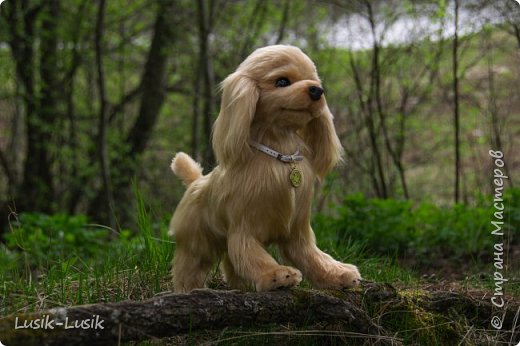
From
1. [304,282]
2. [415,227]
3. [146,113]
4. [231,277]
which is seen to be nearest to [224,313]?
[231,277]

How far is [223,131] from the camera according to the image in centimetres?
296

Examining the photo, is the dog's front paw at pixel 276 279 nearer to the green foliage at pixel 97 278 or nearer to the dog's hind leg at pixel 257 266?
the dog's hind leg at pixel 257 266

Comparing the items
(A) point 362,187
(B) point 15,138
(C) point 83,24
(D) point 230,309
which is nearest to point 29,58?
(C) point 83,24

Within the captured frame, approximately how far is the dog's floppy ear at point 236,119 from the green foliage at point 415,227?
240 cm

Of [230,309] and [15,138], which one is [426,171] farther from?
[230,309]

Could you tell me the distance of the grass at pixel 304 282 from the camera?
3.03 m

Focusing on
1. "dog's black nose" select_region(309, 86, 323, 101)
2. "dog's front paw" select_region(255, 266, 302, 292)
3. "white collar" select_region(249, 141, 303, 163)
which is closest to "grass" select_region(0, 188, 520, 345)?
"dog's front paw" select_region(255, 266, 302, 292)

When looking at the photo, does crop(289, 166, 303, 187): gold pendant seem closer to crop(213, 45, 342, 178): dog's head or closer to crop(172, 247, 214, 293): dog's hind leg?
crop(213, 45, 342, 178): dog's head

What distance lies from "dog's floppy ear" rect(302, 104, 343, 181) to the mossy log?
656 mm

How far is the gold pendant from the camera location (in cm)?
289

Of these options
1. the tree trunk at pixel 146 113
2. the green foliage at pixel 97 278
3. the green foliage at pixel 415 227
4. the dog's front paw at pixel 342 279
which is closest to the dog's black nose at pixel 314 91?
the dog's front paw at pixel 342 279

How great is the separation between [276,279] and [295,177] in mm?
500

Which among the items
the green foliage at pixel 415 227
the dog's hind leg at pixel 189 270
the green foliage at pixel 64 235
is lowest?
the green foliage at pixel 64 235

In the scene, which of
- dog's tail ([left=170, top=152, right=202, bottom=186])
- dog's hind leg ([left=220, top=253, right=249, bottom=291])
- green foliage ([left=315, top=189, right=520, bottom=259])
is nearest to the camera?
dog's hind leg ([left=220, top=253, right=249, bottom=291])
